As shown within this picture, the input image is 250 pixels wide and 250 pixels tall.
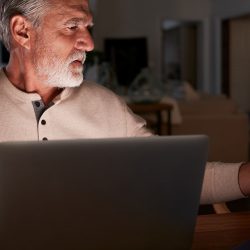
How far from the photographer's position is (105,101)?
4.96ft

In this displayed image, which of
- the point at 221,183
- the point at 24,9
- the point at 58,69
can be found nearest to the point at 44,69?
the point at 58,69

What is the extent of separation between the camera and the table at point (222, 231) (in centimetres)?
100

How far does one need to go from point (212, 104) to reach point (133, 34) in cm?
538

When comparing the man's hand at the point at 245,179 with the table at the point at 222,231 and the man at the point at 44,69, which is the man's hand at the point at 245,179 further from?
the man at the point at 44,69

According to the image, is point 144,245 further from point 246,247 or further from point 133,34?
point 133,34

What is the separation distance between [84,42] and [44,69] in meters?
0.13

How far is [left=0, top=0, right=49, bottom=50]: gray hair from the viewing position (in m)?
1.30

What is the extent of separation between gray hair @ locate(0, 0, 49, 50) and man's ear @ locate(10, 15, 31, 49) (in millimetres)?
11

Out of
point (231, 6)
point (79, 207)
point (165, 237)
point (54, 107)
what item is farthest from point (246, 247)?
point (231, 6)

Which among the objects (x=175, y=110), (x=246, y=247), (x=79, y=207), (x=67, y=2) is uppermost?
(x=67, y=2)

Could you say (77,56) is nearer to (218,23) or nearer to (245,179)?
(245,179)

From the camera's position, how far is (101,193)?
75cm

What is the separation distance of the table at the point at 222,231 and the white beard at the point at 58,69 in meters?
0.47

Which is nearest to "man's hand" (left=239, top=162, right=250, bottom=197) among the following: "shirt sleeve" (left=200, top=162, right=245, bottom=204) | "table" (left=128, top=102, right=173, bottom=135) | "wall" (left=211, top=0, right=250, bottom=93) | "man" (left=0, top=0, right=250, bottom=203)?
"shirt sleeve" (left=200, top=162, right=245, bottom=204)
